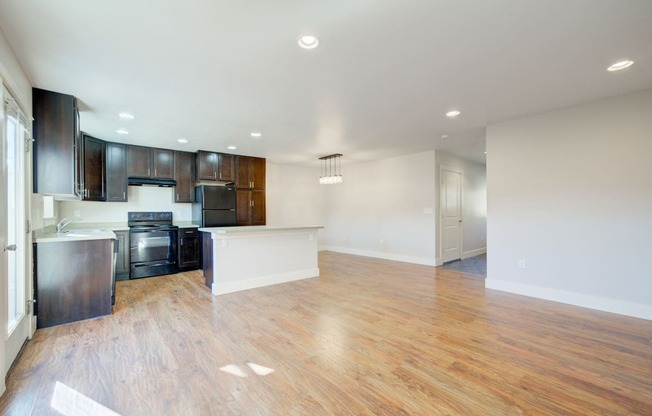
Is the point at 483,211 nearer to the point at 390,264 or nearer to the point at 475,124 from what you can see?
the point at 390,264

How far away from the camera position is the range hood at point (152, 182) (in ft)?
17.8

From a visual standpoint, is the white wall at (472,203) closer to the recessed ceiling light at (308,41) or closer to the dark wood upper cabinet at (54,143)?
the recessed ceiling light at (308,41)

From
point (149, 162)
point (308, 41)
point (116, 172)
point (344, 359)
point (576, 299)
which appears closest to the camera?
point (308, 41)

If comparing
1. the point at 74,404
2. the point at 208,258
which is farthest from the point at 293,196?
the point at 74,404

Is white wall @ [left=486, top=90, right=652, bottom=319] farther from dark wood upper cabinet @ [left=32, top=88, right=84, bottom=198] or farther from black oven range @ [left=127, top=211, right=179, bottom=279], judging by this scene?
black oven range @ [left=127, top=211, right=179, bottom=279]

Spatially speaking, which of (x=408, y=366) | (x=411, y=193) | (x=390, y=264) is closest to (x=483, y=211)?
(x=411, y=193)

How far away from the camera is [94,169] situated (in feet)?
16.3

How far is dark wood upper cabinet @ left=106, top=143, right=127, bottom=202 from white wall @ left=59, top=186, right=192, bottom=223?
320mm

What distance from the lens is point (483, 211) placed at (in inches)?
304

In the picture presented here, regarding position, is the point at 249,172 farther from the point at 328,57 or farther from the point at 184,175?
the point at 328,57

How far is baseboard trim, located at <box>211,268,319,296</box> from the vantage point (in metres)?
4.11

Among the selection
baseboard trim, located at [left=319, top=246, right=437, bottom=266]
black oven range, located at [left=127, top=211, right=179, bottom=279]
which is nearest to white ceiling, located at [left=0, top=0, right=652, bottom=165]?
black oven range, located at [left=127, top=211, right=179, bottom=279]

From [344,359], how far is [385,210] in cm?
502

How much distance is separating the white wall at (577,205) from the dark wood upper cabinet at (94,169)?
6567 millimetres
